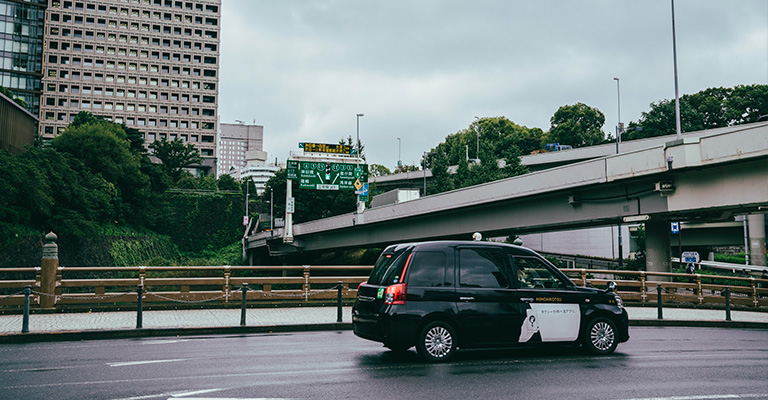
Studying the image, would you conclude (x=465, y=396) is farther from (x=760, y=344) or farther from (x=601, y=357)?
(x=760, y=344)

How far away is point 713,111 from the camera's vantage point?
7944 cm

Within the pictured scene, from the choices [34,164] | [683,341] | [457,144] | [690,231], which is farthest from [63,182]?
[457,144]

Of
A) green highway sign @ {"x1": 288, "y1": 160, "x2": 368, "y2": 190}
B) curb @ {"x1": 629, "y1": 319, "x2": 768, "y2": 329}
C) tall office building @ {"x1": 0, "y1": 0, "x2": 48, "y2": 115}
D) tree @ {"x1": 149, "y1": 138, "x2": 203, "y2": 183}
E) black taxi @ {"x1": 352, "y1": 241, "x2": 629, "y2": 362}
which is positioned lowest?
curb @ {"x1": 629, "y1": 319, "x2": 768, "y2": 329}

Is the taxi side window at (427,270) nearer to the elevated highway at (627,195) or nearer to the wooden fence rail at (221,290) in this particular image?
the wooden fence rail at (221,290)

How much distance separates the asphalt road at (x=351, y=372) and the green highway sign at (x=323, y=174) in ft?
93.5

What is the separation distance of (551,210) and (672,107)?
5992 centimetres

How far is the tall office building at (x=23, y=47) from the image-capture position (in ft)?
296

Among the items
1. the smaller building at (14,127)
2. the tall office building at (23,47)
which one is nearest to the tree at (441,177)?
the smaller building at (14,127)

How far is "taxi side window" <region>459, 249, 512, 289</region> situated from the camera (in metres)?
9.61

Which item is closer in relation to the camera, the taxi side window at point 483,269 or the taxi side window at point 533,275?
the taxi side window at point 483,269

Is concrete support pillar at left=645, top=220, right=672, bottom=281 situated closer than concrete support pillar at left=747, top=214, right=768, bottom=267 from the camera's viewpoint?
Yes

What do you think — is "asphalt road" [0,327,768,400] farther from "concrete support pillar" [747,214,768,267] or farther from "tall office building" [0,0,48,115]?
"tall office building" [0,0,48,115]

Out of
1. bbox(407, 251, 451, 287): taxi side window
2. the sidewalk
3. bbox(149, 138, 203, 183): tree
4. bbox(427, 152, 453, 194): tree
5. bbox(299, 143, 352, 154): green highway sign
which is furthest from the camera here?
bbox(149, 138, 203, 183): tree

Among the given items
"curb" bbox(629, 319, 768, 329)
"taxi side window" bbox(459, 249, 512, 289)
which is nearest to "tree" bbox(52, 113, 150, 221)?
"curb" bbox(629, 319, 768, 329)
